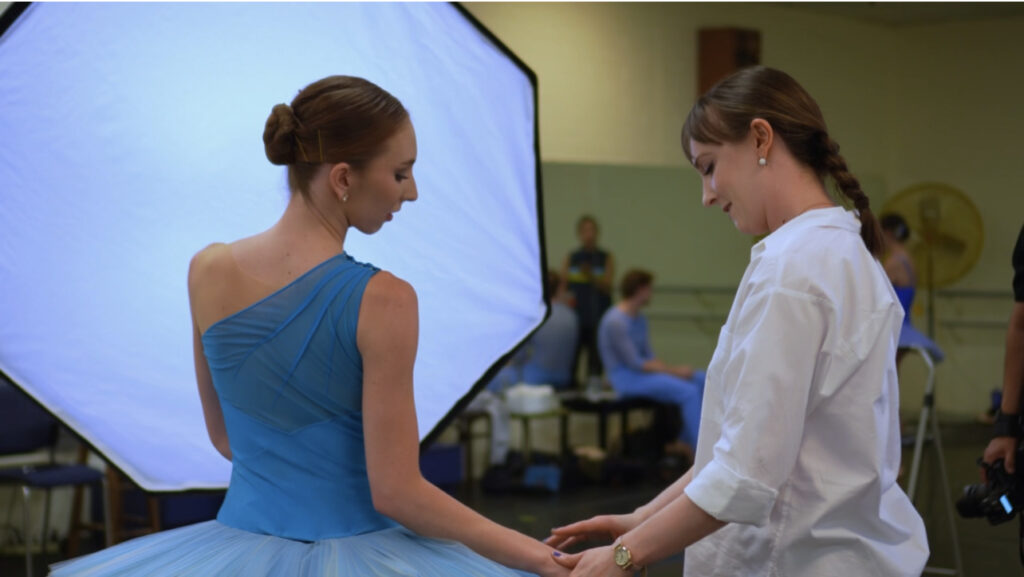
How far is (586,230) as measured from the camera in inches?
281

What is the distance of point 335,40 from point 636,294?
214 inches

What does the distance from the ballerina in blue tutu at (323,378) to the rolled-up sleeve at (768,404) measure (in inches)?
12.1

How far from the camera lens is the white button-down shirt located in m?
1.20

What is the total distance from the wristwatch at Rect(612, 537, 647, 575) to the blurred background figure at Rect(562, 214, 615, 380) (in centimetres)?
561

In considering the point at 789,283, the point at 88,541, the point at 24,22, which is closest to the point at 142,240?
the point at 24,22

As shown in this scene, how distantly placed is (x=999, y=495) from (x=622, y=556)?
1.28 m

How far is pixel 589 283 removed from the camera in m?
7.08

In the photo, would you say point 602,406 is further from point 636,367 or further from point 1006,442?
point 1006,442

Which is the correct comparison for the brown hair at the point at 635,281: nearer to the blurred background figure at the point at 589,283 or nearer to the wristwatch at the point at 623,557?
the blurred background figure at the point at 589,283

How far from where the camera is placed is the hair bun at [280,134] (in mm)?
A: 1246

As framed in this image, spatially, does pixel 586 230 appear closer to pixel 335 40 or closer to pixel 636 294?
pixel 636 294

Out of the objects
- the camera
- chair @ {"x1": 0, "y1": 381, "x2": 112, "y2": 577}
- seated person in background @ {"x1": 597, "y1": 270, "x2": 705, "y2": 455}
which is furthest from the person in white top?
seated person in background @ {"x1": 597, "y1": 270, "x2": 705, "y2": 455}

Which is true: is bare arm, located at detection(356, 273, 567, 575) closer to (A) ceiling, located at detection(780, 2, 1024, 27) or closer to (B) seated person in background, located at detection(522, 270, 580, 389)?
(B) seated person in background, located at detection(522, 270, 580, 389)

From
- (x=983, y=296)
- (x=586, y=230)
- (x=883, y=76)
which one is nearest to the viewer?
(x=586, y=230)
